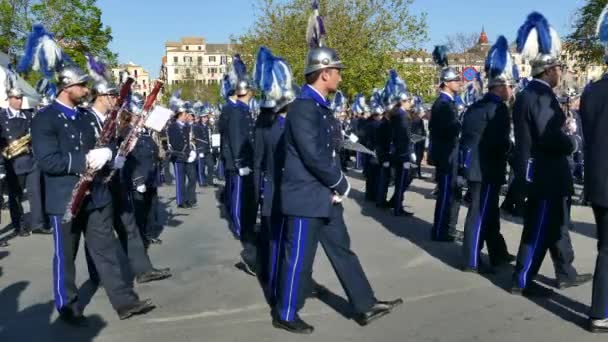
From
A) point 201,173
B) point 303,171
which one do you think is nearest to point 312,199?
point 303,171

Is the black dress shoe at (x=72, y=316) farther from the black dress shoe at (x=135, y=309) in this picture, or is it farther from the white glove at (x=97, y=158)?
the white glove at (x=97, y=158)

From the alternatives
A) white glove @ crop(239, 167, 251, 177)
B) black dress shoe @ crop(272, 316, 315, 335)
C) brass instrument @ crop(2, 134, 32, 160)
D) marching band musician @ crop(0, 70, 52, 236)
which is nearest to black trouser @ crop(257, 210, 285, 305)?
black dress shoe @ crop(272, 316, 315, 335)

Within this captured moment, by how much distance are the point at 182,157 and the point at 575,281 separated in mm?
8425

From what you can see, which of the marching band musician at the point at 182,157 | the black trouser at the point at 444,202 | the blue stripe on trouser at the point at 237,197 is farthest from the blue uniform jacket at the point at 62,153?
the marching band musician at the point at 182,157

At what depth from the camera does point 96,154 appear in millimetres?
4871

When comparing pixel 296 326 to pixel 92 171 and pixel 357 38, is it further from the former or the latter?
pixel 357 38

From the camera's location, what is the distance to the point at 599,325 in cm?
450

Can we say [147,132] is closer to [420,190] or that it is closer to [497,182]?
[497,182]

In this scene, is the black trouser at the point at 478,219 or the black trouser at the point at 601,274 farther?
the black trouser at the point at 478,219

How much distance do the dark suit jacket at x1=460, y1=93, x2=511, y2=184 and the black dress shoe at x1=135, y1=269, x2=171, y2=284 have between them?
330cm

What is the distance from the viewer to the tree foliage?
32.0 m

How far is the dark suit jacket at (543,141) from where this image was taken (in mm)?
5156

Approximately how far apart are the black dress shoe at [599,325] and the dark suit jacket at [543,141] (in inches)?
44.9

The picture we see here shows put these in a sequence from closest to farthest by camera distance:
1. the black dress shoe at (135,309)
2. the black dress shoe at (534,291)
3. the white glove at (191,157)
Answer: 1. the black dress shoe at (135,309)
2. the black dress shoe at (534,291)
3. the white glove at (191,157)
